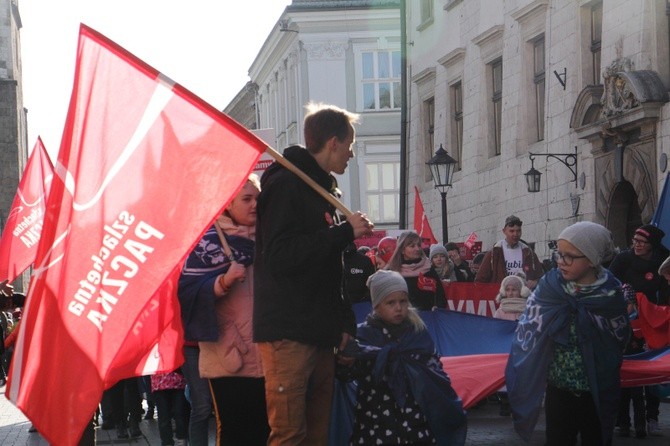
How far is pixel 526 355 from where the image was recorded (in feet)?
26.5

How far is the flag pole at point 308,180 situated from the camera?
6465mm

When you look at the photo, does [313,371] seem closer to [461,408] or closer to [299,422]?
[299,422]

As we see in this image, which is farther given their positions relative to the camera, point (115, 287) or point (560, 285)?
point (560, 285)

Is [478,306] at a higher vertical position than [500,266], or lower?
lower

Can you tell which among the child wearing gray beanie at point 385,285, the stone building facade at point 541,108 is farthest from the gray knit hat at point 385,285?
the stone building facade at point 541,108

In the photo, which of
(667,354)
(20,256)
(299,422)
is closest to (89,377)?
(299,422)

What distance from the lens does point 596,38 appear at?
22641mm

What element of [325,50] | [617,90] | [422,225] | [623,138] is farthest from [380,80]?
[617,90]

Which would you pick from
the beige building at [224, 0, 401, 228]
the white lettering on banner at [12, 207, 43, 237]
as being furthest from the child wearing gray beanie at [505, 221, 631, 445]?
the beige building at [224, 0, 401, 228]

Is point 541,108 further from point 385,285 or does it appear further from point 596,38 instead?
point 385,285

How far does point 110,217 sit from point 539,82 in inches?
775

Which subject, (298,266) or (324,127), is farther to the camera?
(324,127)

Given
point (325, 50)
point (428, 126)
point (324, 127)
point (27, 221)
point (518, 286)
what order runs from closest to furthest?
point (324, 127)
point (518, 286)
point (27, 221)
point (428, 126)
point (325, 50)

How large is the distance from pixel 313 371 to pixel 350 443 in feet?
7.15
